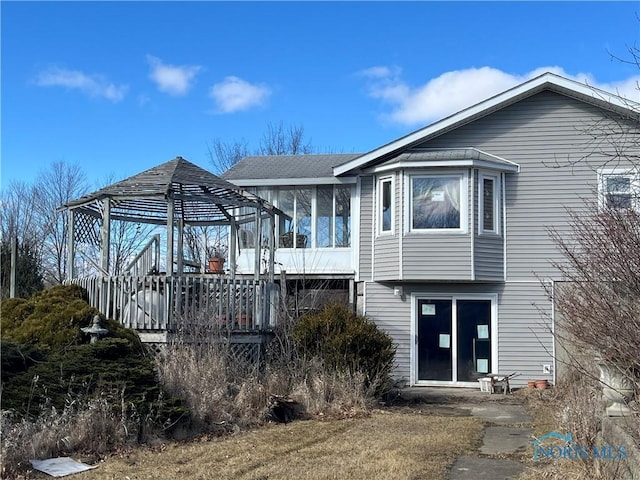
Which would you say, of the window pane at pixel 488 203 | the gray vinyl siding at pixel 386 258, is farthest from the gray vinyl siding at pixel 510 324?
the window pane at pixel 488 203

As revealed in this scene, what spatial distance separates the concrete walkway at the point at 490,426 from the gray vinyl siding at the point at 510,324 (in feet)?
3.39

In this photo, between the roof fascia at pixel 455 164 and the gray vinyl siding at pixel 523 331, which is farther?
the gray vinyl siding at pixel 523 331

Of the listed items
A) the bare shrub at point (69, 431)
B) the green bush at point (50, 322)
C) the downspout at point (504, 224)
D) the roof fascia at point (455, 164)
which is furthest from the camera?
the downspout at point (504, 224)

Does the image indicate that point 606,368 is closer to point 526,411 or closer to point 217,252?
point 526,411

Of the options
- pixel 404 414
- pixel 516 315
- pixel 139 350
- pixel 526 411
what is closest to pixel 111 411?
pixel 139 350

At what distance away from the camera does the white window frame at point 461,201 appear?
1488 centimetres

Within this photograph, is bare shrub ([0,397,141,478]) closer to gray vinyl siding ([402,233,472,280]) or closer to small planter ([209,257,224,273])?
small planter ([209,257,224,273])

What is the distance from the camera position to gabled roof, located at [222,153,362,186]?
54.5ft

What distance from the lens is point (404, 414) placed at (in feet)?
36.0

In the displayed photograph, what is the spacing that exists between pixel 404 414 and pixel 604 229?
570cm

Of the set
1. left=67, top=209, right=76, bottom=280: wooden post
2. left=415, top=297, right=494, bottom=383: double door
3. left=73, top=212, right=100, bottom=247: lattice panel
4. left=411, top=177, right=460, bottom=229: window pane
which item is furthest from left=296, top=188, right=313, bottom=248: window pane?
left=67, top=209, right=76, bottom=280: wooden post

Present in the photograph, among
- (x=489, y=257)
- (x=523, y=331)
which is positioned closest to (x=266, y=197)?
(x=489, y=257)

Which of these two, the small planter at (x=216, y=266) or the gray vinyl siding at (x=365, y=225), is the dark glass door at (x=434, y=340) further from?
the small planter at (x=216, y=266)

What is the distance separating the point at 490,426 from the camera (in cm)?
1008
